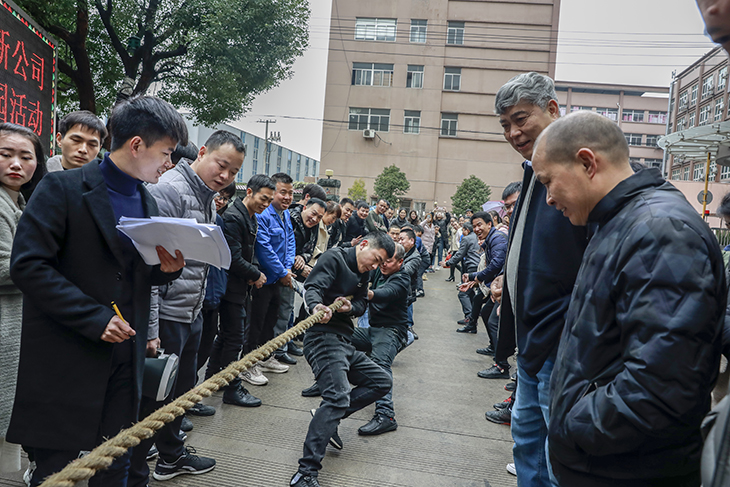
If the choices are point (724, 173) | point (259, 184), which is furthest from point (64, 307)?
point (724, 173)

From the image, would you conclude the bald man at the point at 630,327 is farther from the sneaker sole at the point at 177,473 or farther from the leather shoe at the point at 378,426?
the leather shoe at the point at 378,426

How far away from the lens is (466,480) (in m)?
3.37

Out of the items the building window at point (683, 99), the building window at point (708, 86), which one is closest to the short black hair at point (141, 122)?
the building window at point (708, 86)

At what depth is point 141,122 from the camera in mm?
2025

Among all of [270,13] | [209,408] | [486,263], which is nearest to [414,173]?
[270,13]

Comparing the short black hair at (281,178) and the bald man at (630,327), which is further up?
the short black hair at (281,178)

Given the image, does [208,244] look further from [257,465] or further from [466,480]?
[466,480]

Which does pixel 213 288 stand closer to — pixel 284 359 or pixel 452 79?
pixel 284 359

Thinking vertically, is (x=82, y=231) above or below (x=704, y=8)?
below

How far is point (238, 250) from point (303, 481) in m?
2.07

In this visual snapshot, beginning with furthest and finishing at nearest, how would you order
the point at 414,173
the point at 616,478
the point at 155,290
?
the point at 414,173 → the point at 155,290 → the point at 616,478

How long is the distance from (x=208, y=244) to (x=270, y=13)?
15009 millimetres

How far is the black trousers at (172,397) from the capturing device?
252cm

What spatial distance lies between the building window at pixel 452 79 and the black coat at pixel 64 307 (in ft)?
128
